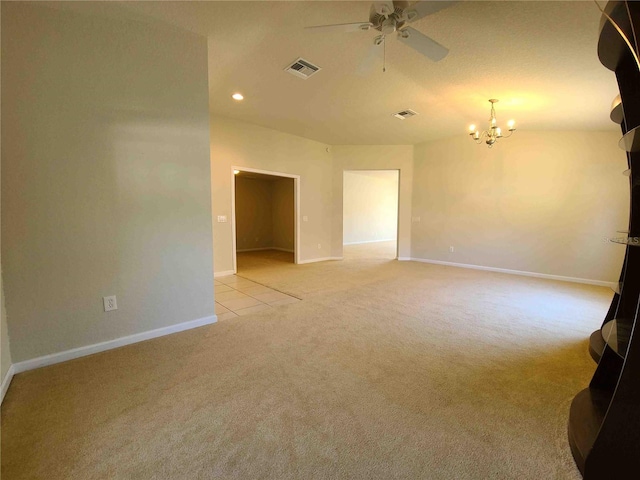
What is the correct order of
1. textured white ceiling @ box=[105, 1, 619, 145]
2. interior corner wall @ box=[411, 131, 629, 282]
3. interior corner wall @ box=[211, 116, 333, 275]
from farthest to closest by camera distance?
interior corner wall @ box=[211, 116, 333, 275] → interior corner wall @ box=[411, 131, 629, 282] → textured white ceiling @ box=[105, 1, 619, 145]

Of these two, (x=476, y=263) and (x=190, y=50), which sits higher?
(x=190, y=50)

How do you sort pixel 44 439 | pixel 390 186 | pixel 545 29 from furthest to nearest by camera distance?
pixel 390 186 → pixel 545 29 → pixel 44 439

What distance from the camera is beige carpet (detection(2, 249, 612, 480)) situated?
134 cm

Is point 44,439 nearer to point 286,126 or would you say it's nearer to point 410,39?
point 410,39

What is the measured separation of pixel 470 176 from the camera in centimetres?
607

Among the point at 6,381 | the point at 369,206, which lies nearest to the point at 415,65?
the point at 6,381

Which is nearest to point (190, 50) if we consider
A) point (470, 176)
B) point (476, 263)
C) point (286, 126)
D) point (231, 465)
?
point (286, 126)

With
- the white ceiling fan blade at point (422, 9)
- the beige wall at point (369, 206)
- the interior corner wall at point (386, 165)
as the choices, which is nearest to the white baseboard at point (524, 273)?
the interior corner wall at point (386, 165)

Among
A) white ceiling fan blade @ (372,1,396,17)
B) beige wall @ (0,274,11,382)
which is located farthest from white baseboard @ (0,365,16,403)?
white ceiling fan blade @ (372,1,396,17)

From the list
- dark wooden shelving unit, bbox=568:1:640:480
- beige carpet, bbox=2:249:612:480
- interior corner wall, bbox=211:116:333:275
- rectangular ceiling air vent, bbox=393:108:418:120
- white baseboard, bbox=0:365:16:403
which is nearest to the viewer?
dark wooden shelving unit, bbox=568:1:640:480

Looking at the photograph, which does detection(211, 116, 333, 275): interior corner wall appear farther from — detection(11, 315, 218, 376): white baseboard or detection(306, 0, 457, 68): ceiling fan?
detection(306, 0, 457, 68): ceiling fan

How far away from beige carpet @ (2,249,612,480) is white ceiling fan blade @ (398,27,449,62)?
8.13 feet

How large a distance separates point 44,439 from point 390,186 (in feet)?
38.3

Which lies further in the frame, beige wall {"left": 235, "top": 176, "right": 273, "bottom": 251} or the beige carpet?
beige wall {"left": 235, "top": 176, "right": 273, "bottom": 251}
